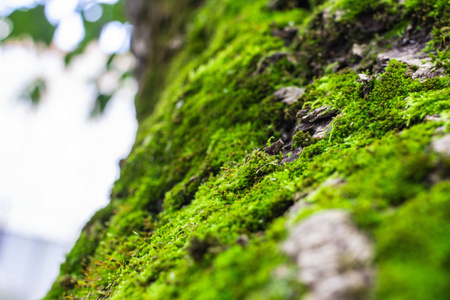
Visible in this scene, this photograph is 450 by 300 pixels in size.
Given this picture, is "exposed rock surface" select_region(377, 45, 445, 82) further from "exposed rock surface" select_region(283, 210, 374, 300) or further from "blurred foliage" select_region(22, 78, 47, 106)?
"blurred foliage" select_region(22, 78, 47, 106)

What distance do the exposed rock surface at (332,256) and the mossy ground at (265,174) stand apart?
2.1 inches

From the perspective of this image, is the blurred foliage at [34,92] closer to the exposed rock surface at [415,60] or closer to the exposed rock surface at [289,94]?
the exposed rock surface at [289,94]

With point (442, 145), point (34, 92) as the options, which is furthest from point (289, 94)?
point (34, 92)

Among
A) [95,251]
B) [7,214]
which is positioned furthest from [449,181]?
[7,214]

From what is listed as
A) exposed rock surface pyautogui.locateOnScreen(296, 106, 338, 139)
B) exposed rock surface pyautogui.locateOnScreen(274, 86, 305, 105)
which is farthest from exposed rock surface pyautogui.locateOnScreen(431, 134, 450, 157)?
exposed rock surface pyautogui.locateOnScreen(274, 86, 305, 105)

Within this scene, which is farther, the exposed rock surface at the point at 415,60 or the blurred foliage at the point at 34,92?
the blurred foliage at the point at 34,92

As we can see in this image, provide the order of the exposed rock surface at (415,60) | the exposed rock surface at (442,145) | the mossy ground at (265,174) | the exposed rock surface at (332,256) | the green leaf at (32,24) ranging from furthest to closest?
the green leaf at (32,24)
the exposed rock surface at (415,60)
the exposed rock surface at (442,145)
the mossy ground at (265,174)
the exposed rock surface at (332,256)

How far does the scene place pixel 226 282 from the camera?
138 centimetres

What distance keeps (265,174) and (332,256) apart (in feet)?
4.02

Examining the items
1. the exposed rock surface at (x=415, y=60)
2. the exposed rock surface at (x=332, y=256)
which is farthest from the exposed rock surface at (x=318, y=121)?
the exposed rock surface at (x=332, y=256)

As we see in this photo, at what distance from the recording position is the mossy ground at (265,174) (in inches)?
50.0

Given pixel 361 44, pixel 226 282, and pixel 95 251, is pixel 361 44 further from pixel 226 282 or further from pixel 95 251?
pixel 95 251

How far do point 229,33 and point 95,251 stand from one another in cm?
362

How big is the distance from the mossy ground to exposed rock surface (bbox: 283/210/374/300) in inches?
2.1
